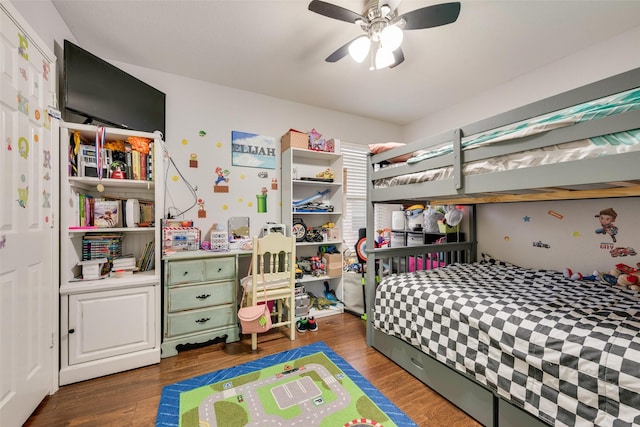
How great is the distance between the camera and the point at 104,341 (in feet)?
6.18

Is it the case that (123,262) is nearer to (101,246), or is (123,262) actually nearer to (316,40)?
(101,246)

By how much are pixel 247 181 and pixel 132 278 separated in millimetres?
1437

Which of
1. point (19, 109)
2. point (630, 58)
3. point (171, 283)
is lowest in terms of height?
point (171, 283)

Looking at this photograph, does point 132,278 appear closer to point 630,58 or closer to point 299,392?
point 299,392

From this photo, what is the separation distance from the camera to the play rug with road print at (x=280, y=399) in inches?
56.6

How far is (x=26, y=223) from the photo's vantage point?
1467 millimetres

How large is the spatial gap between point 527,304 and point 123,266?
2895 mm

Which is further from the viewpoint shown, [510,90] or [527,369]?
[510,90]

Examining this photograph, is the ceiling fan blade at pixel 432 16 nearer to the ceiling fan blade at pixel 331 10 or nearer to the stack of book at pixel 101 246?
the ceiling fan blade at pixel 331 10

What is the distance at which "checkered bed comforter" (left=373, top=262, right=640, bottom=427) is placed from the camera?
99cm

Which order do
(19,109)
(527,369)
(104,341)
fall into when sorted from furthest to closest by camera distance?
Result: 1. (104,341)
2. (19,109)
3. (527,369)

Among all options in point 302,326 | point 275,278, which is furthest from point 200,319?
point 302,326

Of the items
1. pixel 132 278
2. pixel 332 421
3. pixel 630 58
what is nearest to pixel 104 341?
pixel 132 278

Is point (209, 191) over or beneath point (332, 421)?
over
